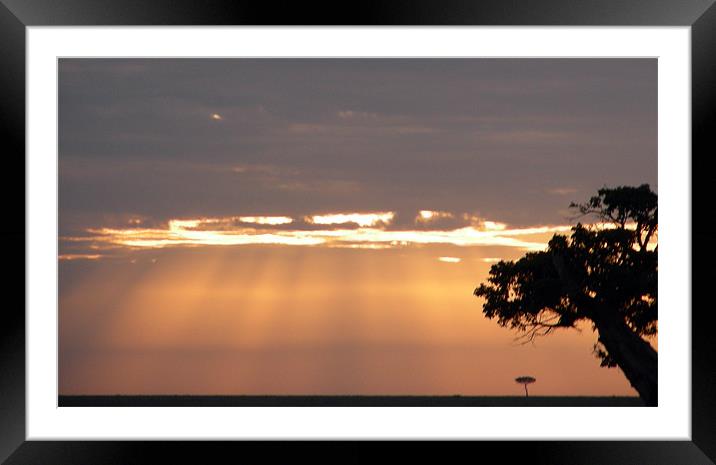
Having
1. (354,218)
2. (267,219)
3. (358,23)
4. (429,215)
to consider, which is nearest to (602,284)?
(429,215)

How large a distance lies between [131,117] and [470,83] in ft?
10.6

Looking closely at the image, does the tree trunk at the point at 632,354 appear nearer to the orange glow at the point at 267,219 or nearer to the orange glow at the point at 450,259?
the orange glow at the point at 450,259

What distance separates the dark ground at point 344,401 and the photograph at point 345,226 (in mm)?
37

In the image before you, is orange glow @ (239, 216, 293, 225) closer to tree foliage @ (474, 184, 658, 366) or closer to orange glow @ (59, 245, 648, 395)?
orange glow @ (59, 245, 648, 395)

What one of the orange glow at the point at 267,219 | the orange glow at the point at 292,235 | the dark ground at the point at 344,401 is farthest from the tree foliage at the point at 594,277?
the orange glow at the point at 267,219

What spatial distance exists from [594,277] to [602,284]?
0.09 meters

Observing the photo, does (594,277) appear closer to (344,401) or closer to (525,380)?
(525,380)

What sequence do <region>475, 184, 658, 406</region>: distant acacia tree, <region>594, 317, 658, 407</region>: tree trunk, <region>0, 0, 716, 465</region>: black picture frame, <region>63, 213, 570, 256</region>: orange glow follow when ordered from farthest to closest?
<region>63, 213, 570, 256</region>: orange glow
<region>475, 184, 658, 406</region>: distant acacia tree
<region>594, 317, 658, 407</region>: tree trunk
<region>0, 0, 716, 465</region>: black picture frame

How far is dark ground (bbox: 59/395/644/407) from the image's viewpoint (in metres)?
7.05

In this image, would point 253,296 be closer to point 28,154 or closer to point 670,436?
point 28,154

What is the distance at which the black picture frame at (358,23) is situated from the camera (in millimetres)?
3070

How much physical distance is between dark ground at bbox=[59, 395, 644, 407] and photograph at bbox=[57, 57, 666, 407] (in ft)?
0.12

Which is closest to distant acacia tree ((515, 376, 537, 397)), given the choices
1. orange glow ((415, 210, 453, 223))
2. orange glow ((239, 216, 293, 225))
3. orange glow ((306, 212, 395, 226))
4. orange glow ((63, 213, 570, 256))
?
orange glow ((63, 213, 570, 256))

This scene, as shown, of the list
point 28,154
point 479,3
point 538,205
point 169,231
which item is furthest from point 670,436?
point 169,231
